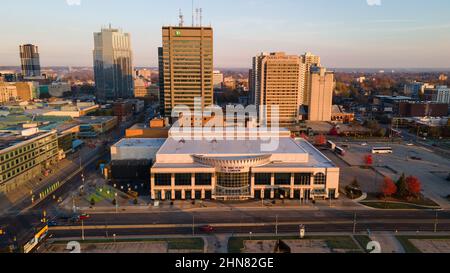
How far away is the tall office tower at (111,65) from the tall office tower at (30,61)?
35045 millimetres

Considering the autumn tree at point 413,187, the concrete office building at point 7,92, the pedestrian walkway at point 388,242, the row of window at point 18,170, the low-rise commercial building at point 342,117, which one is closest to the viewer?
the pedestrian walkway at point 388,242

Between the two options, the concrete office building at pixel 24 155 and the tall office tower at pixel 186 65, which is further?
the tall office tower at pixel 186 65

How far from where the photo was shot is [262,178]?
88.0 feet

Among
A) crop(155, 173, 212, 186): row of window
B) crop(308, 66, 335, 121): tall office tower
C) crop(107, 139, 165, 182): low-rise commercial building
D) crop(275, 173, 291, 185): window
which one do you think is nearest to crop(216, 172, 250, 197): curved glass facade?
crop(155, 173, 212, 186): row of window

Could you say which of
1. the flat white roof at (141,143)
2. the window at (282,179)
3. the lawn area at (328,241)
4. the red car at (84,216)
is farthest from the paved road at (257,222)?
the flat white roof at (141,143)

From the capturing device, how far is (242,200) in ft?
86.4

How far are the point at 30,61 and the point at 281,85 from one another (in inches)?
4185

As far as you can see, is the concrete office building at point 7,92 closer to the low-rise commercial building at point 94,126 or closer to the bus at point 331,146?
the low-rise commercial building at point 94,126

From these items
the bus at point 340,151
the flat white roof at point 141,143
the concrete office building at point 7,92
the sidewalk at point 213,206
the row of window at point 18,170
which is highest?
the concrete office building at point 7,92

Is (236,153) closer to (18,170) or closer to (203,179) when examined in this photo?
(203,179)

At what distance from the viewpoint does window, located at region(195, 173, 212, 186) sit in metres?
26.6

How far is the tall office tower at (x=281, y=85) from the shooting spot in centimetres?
5941

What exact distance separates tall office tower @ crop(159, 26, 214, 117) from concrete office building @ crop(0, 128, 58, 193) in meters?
20.9

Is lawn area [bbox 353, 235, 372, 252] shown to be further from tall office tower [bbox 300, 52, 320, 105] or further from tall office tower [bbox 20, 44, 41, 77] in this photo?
tall office tower [bbox 20, 44, 41, 77]
